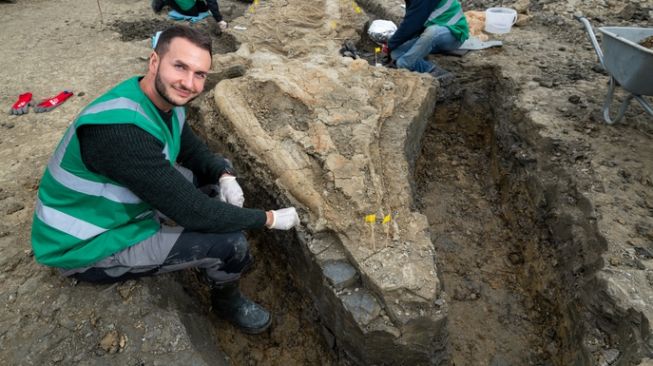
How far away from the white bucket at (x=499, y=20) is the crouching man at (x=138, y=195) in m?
4.25

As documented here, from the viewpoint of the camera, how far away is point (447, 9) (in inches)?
180

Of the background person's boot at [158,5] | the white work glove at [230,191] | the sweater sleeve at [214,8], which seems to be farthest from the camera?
the background person's boot at [158,5]

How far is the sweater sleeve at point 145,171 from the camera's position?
1.76 m

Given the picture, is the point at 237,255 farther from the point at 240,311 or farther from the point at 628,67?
the point at 628,67

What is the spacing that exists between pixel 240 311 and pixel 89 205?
3.62 ft

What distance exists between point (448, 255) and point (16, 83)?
16.5 ft

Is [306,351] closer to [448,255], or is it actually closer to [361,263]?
[361,263]

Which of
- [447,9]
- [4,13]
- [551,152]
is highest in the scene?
[447,9]

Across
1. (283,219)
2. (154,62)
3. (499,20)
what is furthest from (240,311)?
(499,20)

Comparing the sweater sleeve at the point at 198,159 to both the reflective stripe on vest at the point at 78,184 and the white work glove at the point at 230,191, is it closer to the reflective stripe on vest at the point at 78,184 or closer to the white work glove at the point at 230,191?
the white work glove at the point at 230,191

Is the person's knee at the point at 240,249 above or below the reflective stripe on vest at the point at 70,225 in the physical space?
below

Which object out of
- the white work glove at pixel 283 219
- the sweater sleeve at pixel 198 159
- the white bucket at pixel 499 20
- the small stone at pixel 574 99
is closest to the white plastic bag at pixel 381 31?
the white bucket at pixel 499 20

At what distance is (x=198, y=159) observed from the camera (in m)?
2.65

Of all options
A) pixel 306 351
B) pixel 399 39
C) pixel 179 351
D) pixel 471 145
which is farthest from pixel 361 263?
pixel 399 39
